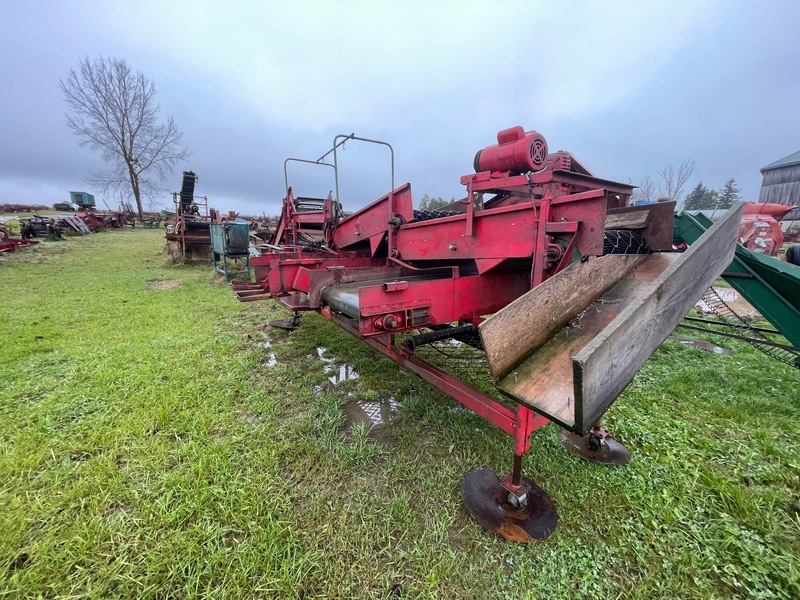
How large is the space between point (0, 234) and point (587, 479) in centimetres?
2472

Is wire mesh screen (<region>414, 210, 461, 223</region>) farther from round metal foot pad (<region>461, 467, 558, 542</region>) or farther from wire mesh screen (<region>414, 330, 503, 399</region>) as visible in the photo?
round metal foot pad (<region>461, 467, 558, 542</region>)

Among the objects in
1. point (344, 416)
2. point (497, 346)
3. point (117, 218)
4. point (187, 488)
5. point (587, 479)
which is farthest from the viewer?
point (117, 218)

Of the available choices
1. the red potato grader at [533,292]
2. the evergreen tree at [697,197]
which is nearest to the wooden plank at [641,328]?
the red potato grader at [533,292]

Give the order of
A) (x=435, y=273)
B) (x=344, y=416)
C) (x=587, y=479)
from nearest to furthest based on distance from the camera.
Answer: (x=587, y=479), (x=344, y=416), (x=435, y=273)

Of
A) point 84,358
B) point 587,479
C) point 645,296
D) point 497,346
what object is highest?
point 645,296

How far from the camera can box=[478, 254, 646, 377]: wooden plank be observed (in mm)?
1388

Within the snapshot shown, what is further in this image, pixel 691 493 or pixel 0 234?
pixel 0 234

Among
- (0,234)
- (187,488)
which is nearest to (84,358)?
(187,488)

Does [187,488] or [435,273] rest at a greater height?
[435,273]

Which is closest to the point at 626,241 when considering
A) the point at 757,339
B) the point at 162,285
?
the point at 757,339

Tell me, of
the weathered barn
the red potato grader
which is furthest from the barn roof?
the red potato grader

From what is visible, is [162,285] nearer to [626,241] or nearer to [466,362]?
[466,362]

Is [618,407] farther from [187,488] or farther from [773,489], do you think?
[187,488]

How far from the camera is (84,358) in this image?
3936mm
